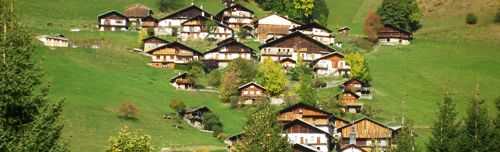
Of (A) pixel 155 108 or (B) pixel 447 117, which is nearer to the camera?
(B) pixel 447 117

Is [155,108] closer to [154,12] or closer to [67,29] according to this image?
[67,29]

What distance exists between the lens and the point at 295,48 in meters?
104

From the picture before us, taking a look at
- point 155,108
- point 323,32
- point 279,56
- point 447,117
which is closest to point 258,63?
point 279,56

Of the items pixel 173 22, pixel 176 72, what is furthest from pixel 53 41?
pixel 173 22

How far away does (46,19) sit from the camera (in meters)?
113

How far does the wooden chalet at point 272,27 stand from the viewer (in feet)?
375

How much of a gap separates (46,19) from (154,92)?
40997 mm

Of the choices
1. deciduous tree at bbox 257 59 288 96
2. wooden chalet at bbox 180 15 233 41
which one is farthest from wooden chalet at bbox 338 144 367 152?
wooden chalet at bbox 180 15 233 41

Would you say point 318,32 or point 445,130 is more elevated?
point 318,32

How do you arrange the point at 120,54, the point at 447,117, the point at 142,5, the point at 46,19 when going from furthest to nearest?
the point at 142,5
the point at 46,19
the point at 120,54
the point at 447,117

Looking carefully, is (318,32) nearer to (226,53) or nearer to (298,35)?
(298,35)

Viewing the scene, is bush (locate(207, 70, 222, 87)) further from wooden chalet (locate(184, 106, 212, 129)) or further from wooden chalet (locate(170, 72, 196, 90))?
wooden chalet (locate(184, 106, 212, 129))

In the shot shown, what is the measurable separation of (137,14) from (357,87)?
151 ft

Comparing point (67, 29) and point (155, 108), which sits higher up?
point (67, 29)
